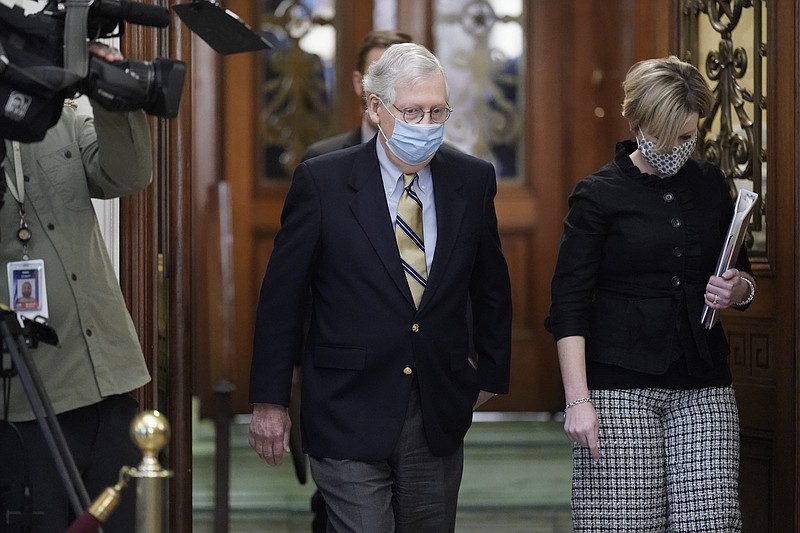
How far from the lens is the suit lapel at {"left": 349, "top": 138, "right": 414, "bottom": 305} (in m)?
2.85

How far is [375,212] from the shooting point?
289 centimetres


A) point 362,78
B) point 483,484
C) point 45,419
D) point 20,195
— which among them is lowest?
point 483,484

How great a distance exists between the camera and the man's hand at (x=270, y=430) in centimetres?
290

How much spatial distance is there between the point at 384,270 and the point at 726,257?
807mm

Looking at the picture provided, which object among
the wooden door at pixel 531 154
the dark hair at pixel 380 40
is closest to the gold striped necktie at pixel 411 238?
the dark hair at pixel 380 40

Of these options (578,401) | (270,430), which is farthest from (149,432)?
(578,401)

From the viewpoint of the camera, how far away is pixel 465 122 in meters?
6.63

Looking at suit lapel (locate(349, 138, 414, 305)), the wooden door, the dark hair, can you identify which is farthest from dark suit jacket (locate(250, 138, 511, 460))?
the wooden door

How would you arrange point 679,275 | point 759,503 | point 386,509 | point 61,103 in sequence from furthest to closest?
point 759,503
point 679,275
point 386,509
point 61,103

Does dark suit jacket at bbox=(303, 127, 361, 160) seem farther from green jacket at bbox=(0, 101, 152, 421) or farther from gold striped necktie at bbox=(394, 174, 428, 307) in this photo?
green jacket at bbox=(0, 101, 152, 421)

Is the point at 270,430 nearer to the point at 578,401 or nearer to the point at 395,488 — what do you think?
the point at 395,488

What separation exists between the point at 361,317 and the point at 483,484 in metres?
2.90

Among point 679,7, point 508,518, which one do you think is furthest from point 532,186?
point 679,7

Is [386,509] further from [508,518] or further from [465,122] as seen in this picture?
[465,122]
